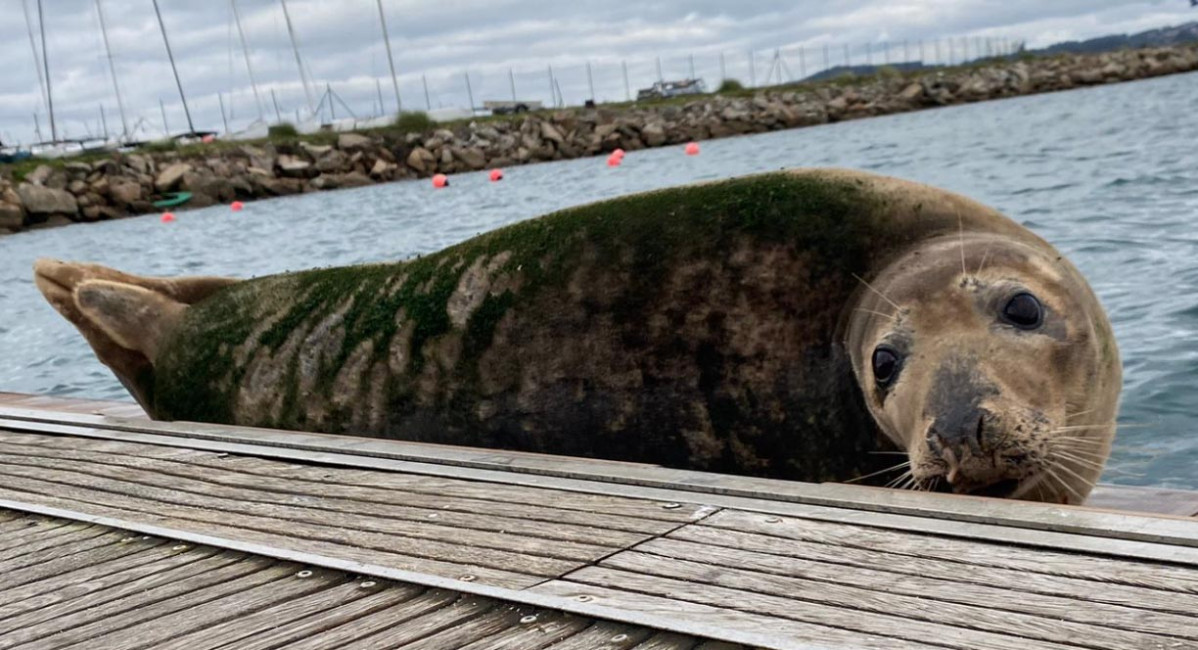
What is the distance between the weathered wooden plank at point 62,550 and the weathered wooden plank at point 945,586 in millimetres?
1636

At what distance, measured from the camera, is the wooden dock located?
8.96 ft

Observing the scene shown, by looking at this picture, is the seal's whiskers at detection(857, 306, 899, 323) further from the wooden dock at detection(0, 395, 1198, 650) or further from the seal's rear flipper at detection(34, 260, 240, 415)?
the seal's rear flipper at detection(34, 260, 240, 415)

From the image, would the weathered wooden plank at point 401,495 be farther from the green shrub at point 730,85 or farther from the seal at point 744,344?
the green shrub at point 730,85

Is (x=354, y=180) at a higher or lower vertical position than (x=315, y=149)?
lower

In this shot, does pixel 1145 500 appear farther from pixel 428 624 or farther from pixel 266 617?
pixel 266 617

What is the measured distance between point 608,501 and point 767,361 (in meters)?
1.00

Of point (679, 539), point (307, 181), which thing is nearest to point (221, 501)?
point (679, 539)

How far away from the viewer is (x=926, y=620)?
8.81 feet

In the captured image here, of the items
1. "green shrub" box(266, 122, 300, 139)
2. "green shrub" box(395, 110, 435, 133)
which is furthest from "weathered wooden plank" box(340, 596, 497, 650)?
"green shrub" box(266, 122, 300, 139)

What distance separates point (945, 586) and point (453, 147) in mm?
44293

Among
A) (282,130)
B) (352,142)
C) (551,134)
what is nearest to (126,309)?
(352,142)

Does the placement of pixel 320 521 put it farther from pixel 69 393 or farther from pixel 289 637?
pixel 69 393

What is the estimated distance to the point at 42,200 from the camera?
3506cm

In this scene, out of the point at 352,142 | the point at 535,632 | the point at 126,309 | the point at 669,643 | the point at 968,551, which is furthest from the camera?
the point at 352,142
